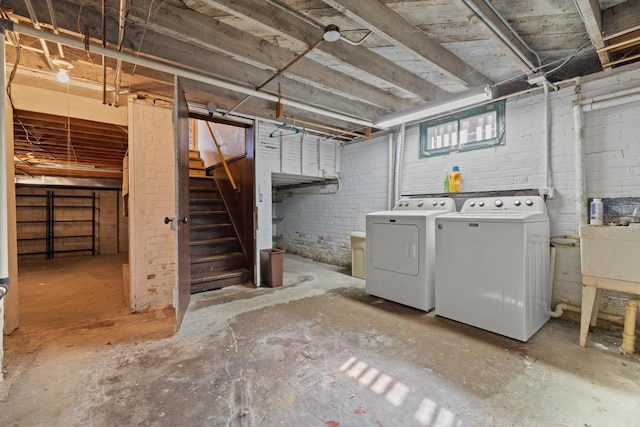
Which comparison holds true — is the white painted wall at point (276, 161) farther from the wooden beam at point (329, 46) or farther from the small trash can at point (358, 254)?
the wooden beam at point (329, 46)

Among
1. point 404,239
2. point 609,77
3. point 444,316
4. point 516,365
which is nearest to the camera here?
point 516,365

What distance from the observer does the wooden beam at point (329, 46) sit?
1.88 metres

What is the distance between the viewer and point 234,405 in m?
1.61

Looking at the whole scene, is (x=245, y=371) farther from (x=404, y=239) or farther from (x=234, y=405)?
(x=404, y=239)

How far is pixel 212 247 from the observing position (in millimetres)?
4230

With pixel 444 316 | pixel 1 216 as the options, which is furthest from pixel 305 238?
pixel 1 216

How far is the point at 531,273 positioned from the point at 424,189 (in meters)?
1.80

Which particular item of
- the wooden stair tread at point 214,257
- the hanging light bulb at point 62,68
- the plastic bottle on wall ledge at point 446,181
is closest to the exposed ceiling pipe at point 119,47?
the hanging light bulb at point 62,68

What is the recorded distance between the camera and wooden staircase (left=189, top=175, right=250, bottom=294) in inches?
151

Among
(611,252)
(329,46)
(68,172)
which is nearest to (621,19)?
(611,252)

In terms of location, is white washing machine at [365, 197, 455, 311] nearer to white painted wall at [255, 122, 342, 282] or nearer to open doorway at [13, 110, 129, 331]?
white painted wall at [255, 122, 342, 282]

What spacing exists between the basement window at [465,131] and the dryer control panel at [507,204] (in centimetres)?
73

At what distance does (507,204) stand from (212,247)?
12.7 ft

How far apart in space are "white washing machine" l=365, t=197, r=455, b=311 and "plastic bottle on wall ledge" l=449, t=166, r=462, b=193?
0.64 ft
